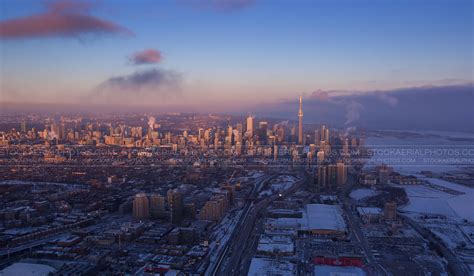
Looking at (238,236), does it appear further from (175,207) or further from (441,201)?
(441,201)

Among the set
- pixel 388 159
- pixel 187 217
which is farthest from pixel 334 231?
pixel 388 159

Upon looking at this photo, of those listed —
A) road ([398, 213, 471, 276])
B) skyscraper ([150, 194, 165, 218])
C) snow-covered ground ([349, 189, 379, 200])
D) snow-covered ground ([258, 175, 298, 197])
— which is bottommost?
road ([398, 213, 471, 276])

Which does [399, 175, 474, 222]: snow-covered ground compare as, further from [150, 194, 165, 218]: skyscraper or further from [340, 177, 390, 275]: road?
[150, 194, 165, 218]: skyscraper

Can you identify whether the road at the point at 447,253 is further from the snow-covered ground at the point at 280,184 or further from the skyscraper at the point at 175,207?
the skyscraper at the point at 175,207

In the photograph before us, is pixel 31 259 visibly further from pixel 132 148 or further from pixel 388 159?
pixel 388 159

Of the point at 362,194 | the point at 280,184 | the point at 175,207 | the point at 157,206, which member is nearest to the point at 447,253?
the point at 362,194

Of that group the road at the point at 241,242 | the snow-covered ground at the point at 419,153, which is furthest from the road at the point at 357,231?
the snow-covered ground at the point at 419,153

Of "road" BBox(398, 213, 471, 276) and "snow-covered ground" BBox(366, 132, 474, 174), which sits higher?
Result: "snow-covered ground" BBox(366, 132, 474, 174)

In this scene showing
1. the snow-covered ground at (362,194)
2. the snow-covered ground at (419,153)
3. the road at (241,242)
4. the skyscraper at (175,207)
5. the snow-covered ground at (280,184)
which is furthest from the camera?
the snow-covered ground at (419,153)

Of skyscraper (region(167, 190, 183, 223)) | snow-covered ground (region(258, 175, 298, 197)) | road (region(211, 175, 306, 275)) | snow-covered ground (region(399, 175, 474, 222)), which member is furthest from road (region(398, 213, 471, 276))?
skyscraper (region(167, 190, 183, 223))
